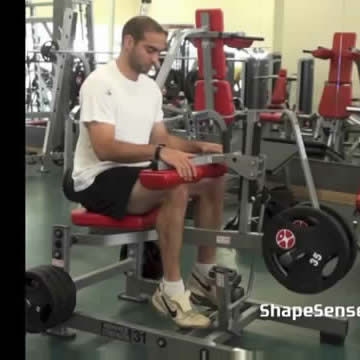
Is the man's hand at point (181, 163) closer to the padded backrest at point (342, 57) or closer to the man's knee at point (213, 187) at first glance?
the man's knee at point (213, 187)

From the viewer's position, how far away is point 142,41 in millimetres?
2379

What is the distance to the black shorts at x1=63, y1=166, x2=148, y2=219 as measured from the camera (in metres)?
2.30

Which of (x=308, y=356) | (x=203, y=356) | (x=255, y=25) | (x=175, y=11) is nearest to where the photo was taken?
(x=203, y=356)

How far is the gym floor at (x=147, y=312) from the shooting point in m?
2.29

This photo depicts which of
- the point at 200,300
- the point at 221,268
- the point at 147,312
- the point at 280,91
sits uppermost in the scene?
the point at 280,91

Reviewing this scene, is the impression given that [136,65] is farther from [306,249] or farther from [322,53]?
[322,53]

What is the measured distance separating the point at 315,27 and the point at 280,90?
2.13 feet

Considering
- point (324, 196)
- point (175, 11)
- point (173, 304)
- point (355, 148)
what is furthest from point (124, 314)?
point (175, 11)

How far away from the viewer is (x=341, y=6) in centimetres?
542

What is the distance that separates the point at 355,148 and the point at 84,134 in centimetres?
335

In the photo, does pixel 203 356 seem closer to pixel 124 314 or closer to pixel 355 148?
pixel 124 314

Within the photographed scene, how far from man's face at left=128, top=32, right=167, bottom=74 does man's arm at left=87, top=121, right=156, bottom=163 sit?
31cm

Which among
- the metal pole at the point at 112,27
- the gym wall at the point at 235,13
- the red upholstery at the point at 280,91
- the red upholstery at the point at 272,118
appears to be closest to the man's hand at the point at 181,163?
the red upholstery at the point at 272,118

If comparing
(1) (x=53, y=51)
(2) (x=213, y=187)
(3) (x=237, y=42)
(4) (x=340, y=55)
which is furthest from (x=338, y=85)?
(2) (x=213, y=187)
